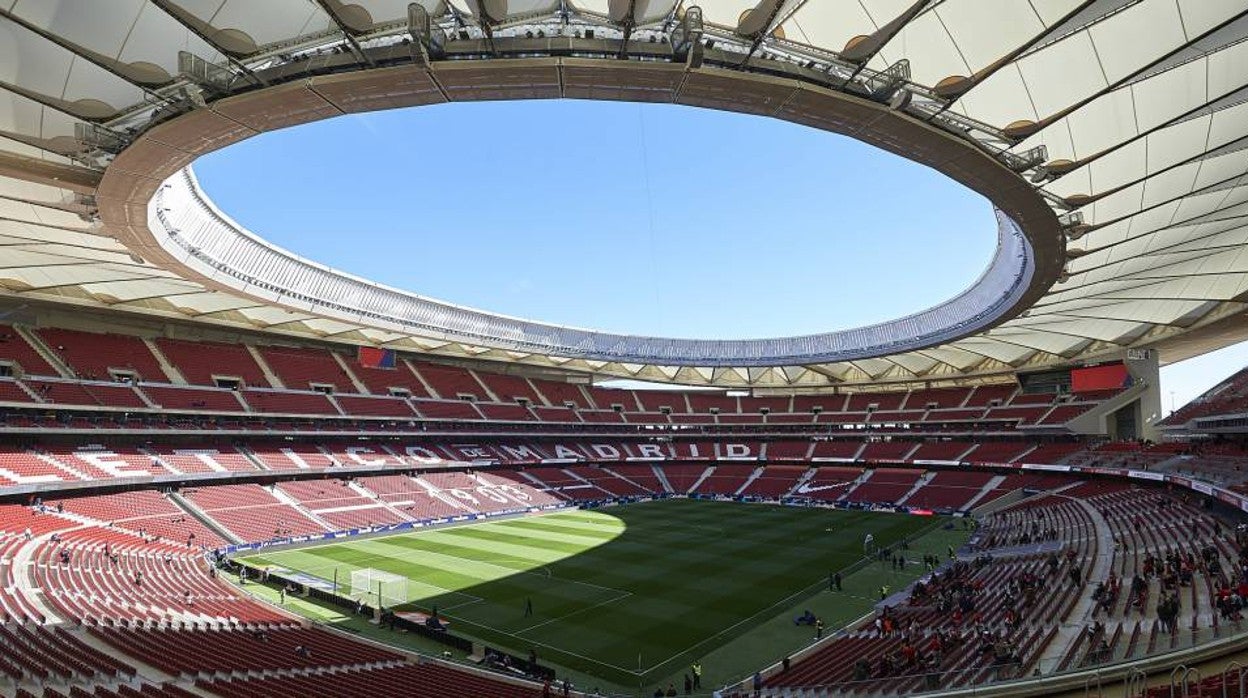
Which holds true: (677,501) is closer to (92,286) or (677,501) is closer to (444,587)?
(444,587)

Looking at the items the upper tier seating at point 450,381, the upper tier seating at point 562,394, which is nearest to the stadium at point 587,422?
the upper tier seating at point 450,381

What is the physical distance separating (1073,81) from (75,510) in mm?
42563

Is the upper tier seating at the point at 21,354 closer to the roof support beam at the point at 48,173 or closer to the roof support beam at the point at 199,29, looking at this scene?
the roof support beam at the point at 48,173

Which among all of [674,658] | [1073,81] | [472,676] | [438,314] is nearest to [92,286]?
[438,314]

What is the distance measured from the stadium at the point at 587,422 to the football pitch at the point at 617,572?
296mm

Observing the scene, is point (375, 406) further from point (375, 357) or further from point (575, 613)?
point (575, 613)

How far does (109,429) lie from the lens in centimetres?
3888

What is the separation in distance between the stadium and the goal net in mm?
244

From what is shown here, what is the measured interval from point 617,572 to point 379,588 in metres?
11.3

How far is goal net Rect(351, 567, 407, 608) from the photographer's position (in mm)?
27922

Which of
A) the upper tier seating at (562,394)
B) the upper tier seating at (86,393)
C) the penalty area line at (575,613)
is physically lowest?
the penalty area line at (575,613)

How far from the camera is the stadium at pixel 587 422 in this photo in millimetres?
13375

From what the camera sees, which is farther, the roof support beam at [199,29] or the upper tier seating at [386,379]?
the upper tier seating at [386,379]

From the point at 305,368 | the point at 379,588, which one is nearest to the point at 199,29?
the point at 379,588
